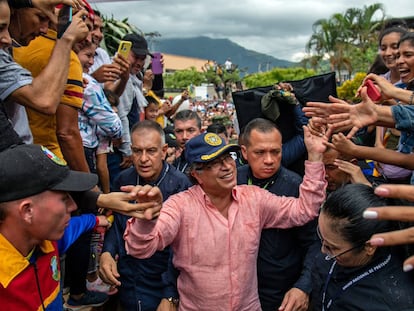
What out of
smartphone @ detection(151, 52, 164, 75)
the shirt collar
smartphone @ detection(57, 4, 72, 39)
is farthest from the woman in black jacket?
smartphone @ detection(151, 52, 164, 75)

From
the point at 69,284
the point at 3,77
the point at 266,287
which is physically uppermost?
the point at 3,77

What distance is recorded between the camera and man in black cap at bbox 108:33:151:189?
424 centimetres

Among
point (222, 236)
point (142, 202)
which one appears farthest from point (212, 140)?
point (142, 202)

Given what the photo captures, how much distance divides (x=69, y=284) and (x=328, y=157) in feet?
7.29

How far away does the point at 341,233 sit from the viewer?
1877 millimetres

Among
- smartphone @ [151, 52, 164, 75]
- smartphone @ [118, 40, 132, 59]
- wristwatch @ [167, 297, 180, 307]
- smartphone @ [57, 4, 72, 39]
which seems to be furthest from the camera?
smartphone @ [151, 52, 164, 75]

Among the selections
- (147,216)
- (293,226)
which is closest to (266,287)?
(293,226)

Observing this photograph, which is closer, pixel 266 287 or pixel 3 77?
pixel 3 77

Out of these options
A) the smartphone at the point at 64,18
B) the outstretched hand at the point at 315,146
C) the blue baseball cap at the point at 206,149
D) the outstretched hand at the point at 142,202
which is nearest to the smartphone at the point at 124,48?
the smartphone at the point at 64,18

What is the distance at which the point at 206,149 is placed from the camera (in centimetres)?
244

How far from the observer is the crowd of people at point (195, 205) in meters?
1.82

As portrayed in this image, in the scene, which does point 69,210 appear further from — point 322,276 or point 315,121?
point 315,121

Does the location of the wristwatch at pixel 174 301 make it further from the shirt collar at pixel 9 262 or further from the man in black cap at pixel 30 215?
the shirt collar at pixel 9 262

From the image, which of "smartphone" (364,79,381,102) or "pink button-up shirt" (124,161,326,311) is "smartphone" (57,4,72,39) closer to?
"pink button-up shirt" (124,161,326,311)
